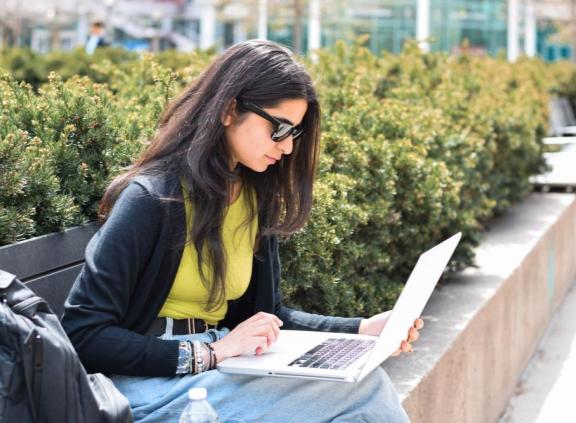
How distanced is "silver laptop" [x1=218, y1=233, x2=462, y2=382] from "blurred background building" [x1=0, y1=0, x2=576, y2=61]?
33310mm

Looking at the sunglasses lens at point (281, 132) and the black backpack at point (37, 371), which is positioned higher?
the sunglasses lens at point (281, 132)

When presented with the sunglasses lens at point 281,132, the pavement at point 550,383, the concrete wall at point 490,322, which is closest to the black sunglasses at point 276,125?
the sunglasses lens at point 281,132

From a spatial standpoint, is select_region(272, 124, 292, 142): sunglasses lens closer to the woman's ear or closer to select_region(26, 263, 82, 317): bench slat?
the woman's ear

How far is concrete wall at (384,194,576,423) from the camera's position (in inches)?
152

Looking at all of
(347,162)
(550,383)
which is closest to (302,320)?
(347,162)

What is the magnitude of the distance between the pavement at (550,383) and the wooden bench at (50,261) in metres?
2.67

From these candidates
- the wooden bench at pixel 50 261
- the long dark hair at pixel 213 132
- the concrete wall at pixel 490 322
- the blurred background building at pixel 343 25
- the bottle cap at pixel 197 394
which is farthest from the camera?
the blurred background building at pixel 343 25

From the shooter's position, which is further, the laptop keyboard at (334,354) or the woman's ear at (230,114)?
the woman's ear at (230,114)

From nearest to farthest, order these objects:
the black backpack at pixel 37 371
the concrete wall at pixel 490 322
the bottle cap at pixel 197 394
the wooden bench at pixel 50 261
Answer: the black backpack at pixel 37 371 → the bottle cap at pixel 197 394 → the wooden bench at pixel 50 261 → the concrete wall at pixel 490 322

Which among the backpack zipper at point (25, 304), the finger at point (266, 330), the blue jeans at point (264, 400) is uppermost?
the backpack zipper at point (25, 304)

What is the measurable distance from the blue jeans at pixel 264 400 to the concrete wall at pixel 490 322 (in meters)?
0.89

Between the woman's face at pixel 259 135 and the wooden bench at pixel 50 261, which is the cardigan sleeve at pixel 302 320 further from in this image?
the wooden bench at pixel 50 261

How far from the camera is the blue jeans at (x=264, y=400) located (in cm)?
250

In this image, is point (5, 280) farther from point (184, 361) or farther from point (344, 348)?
point (344, 348)
